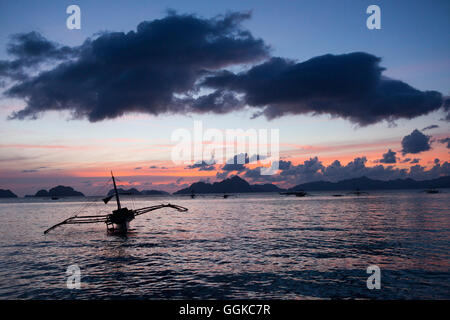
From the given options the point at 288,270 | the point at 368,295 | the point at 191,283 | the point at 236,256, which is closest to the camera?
the point at 368,295

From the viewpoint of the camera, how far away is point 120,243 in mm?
41875

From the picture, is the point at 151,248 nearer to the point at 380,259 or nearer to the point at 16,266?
the point at 16,266

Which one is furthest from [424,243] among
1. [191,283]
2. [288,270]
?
[191,283]

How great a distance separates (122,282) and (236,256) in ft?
39.9

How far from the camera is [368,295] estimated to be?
1831cm
